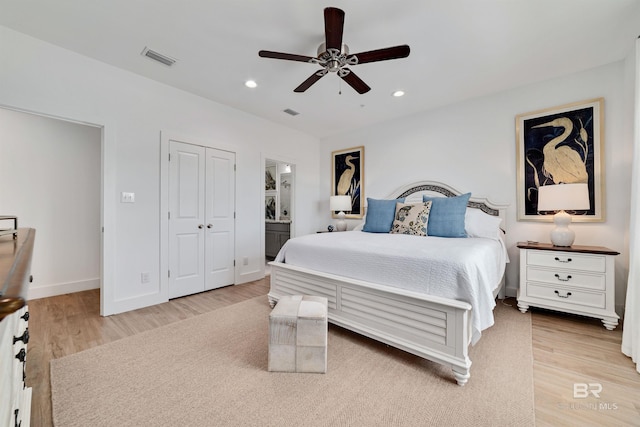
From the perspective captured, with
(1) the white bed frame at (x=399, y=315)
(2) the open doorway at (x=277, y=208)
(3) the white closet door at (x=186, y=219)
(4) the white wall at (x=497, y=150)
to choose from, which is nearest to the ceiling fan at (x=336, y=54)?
(1) the white bed frame at (x=399, y=315)

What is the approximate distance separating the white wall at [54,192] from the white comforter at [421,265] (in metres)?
3.26

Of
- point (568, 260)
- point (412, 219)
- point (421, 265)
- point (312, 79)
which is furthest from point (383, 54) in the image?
point (568, 260)

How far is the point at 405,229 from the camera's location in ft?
10.2

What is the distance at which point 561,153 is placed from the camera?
2.95m

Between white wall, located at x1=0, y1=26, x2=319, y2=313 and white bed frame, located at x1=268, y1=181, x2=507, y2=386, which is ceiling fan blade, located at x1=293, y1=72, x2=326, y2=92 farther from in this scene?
white bed frame, located at x1=268, y1=181, x2=507, y2=386

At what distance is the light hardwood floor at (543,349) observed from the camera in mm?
1449

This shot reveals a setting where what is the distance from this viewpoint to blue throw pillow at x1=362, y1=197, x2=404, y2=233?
11.1ft

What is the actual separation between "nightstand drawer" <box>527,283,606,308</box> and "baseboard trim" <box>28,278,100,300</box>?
559 centimetres

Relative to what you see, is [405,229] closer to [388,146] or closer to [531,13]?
[388,146]

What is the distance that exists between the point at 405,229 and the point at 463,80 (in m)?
1.88

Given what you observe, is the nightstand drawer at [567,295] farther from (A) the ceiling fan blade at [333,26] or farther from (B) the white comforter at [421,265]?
(A) the ceiling fan blade at [333,26]

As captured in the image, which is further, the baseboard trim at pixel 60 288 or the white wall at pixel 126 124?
the baseboard trim at pixel 60 288

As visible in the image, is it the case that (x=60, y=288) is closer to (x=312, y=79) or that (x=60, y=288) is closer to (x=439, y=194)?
(x=312, y=79)

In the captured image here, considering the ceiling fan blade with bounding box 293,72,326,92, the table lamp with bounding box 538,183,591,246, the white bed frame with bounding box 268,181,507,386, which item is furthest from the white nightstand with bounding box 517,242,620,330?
the ceiling fan blade with bounding box 293,72,326,92
